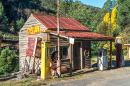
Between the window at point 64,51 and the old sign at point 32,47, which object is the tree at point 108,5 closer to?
the window at point 64,51

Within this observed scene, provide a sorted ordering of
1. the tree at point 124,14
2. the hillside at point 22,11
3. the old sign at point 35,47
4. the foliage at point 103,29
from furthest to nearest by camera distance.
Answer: the tree at point 124,14, the foliage at point 103,29, the hillside at point 22,11, the old sign at point 35,47

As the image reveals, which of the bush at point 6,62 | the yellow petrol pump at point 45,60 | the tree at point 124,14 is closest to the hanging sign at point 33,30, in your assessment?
the bush at point 6,62

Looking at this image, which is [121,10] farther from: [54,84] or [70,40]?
[54,84]

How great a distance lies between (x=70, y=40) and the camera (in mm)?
8844

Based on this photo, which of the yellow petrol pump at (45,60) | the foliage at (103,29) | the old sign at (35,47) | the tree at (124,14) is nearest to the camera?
the yellow petrol pump at (45,60)

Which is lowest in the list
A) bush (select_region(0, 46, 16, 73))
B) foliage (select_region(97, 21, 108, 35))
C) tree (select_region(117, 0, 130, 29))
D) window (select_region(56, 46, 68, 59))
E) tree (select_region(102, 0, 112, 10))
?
bush (select_region(0, 46, 16, 73))

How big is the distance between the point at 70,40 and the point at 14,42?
2751 centimetres

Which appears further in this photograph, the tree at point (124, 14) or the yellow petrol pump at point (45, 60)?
the tree at point (124, 14)

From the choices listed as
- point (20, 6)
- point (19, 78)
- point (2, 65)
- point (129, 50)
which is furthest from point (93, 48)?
point (20, 6)

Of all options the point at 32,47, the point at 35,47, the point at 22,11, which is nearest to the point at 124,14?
the point at 32,47

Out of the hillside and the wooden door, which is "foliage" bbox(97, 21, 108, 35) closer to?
the hillside

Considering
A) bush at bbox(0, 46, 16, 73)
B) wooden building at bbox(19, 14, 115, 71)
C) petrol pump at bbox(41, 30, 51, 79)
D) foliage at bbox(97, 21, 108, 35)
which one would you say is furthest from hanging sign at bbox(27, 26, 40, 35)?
foliage at bbox(97, 21, 108, 35)

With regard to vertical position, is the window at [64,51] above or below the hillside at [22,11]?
below

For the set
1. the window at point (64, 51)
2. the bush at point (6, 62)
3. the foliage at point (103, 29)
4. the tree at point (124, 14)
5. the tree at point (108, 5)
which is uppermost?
the tree at point (108, 5)
